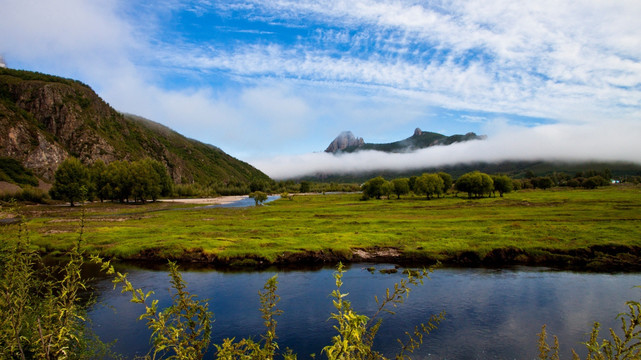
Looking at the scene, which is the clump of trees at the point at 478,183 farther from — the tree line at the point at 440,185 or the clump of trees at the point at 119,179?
the clump of trees at the point at 119,179

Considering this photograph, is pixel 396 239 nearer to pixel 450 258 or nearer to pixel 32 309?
pixel 450 258

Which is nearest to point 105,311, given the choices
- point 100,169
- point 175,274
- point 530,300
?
point 175,274

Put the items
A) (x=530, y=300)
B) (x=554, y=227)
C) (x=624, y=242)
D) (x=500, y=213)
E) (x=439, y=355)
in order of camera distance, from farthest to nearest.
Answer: (x=500, y=213)
(x=554, y=227)
(x=624, y=242)
(x=530, y=300)
(x=439, y=355)

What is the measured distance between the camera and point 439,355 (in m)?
21.1

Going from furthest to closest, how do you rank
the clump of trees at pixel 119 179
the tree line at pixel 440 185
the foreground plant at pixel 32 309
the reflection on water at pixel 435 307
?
1. the tree line at pixel 440 185
2. the clump of trees at pixel 119 179
3. the reflection on water at pixel 435 307
4. the foreground plant at pixel 32 309

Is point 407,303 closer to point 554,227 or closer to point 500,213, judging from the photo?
point 554,227

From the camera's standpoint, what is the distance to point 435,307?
28062 mm

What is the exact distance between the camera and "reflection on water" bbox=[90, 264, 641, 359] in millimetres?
22703

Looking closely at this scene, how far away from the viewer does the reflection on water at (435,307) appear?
22703 mm

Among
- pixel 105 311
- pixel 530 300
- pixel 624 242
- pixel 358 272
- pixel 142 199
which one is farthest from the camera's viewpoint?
pixel 142 199

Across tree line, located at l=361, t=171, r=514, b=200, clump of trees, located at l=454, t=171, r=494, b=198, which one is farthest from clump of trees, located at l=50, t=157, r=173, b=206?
clump of trees, located at l=454, t=171, r=494, b=198

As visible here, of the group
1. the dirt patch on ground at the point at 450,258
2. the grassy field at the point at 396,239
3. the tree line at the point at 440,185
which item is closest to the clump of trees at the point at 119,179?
the grassy field at the point at 396,239

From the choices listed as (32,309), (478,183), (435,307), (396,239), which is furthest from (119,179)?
(32,309)

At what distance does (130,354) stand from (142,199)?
466ft
